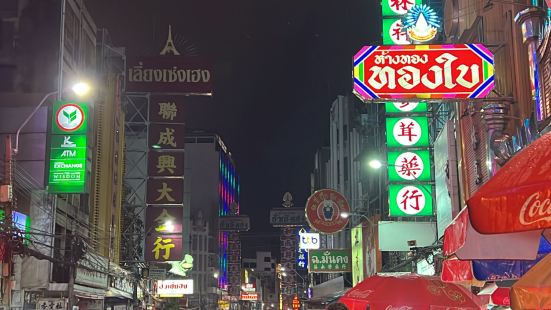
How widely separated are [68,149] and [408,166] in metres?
11.9

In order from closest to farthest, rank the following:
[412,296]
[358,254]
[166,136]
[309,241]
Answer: [412,296], [166,136], [358,254], [309,241]

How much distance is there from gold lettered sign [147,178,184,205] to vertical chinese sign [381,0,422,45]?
1322 centimetres

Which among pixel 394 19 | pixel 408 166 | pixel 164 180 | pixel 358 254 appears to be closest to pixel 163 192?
pixel 164 180

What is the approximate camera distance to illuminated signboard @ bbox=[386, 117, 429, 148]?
23391 millimetres

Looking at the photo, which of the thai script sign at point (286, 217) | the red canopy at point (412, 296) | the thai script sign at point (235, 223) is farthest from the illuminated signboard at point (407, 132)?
the thai script sign at point (286, 217)

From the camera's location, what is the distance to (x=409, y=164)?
23406mm

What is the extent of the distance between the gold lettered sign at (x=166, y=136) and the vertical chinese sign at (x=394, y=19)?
40.9ft

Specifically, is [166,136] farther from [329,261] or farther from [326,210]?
[329,261]

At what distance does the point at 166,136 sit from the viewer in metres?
32.6

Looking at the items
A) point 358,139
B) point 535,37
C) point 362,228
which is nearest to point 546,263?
point 535,37

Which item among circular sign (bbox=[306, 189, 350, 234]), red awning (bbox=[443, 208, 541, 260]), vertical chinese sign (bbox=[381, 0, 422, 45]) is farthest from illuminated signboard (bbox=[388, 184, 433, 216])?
red awning (bbox=[443, 208, 541, 260])

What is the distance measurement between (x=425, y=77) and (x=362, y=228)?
26.7 meters

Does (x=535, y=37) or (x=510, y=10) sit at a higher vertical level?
(x=510, y=10)

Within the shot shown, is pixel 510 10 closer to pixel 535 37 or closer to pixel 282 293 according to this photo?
pixel 535 37
